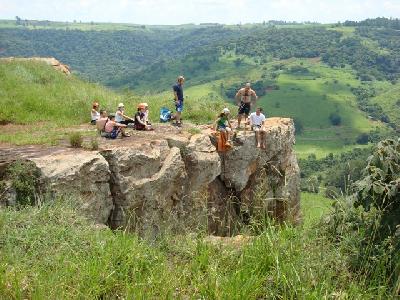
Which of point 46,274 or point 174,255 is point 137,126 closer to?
point 174,255

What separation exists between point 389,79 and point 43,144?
194846mm

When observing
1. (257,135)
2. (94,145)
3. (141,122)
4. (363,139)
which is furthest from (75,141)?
(363,139)

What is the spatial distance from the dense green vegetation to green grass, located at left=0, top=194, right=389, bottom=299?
0.01 metres

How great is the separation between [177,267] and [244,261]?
87 centimetres

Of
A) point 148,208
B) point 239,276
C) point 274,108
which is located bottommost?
point 274,108

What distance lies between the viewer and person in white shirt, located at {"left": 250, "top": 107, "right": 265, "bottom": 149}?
18.4 metres

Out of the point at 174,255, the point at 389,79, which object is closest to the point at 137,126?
the point at 174,255

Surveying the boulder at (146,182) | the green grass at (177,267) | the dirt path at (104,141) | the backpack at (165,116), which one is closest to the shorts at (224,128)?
the dirt path at (104,141)

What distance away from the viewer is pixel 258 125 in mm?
18672

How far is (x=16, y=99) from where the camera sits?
784 inches

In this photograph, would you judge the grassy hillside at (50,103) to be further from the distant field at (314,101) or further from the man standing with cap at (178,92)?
the distant field at (314,101)

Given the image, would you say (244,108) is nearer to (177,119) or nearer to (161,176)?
(177,119)

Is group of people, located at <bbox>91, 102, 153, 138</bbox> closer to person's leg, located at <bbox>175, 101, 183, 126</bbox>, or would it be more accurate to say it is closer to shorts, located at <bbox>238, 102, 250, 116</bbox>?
person's leg, located at <bbox>175, 101, 183, 126</bbox>

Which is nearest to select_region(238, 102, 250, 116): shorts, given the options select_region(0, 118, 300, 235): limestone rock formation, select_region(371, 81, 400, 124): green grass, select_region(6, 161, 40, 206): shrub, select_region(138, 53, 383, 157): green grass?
select_region(0, 118, 300, 235): limestone rock formation
